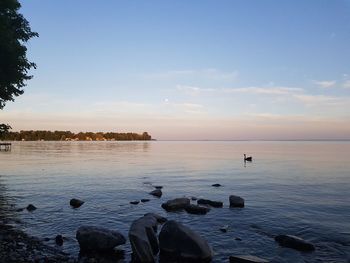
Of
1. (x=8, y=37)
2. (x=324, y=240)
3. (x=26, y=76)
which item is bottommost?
(x=324, y=240)

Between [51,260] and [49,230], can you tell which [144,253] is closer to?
[51,260]

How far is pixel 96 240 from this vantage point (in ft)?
58.1

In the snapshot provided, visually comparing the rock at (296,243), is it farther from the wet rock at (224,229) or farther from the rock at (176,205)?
the rock at (176,205)

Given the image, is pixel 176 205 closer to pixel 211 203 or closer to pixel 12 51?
pixel 211 203

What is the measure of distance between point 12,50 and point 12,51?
1.02 ft

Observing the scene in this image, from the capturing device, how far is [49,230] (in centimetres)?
2198

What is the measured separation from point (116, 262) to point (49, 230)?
782cm

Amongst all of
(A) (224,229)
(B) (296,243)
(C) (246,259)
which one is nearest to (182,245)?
(C) (246,259)

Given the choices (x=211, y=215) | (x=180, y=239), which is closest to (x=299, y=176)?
(x=211, y=215)

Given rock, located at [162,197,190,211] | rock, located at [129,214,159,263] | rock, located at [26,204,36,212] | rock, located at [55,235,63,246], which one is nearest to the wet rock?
rock, located at [129,214,159,263]

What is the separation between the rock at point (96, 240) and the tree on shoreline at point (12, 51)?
50.5 feet

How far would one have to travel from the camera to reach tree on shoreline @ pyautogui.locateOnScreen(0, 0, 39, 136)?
25.3 meters

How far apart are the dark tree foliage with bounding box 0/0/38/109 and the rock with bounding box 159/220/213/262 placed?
18.1 metres

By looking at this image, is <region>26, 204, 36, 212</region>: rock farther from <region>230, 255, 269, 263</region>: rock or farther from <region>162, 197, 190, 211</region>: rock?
<region>230, 255, 269, 263</region>: rock
